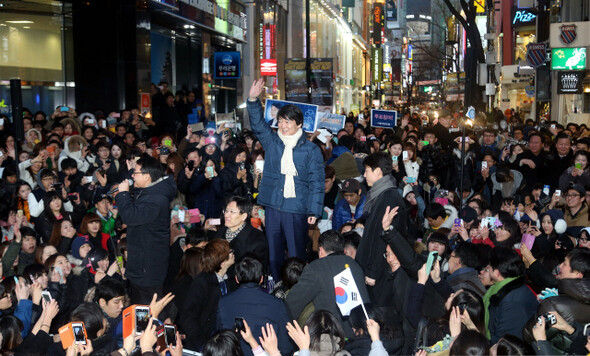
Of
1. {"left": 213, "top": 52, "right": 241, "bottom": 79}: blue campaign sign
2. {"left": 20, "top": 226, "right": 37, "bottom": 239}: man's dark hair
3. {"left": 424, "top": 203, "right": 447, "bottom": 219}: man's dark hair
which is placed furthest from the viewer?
{"left": 213, "top": 52, "right": 241, "bottom": 79}: blue campaign sign

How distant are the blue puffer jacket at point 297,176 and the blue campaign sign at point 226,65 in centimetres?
2173

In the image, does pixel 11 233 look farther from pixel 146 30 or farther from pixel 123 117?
pixel 146 30

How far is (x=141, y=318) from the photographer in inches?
190

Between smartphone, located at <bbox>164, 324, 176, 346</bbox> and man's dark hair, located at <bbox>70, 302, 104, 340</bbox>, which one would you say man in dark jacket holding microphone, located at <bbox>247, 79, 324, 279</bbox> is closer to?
man's dark hair, located at <bbox>70, 302, 104, 340</bbox>

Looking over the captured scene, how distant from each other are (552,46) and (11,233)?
24.3m

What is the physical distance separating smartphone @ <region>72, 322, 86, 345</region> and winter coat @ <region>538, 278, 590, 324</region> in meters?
3.27

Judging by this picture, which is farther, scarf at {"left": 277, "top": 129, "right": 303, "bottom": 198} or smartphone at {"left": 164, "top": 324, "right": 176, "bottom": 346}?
scarf at {"left": 277, "top": 129, "right": 303, "bottom": 198}

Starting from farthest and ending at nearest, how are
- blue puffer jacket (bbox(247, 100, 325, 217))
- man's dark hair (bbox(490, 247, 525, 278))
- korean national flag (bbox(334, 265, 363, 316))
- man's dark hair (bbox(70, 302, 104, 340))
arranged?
blue puffer jacket (bbox(247, 100, 325, 217)), man's dark hair (bbox(490, 247, 525, 278)), korean national flag (bbox(334, 265, 363, 316)), man's dark hair (bbox(70, 302, 104, 340))

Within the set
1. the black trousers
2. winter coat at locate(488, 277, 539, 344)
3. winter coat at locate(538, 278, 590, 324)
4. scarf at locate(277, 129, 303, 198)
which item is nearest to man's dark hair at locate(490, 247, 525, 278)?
winter coat at locate(488, 277, 539, 344)

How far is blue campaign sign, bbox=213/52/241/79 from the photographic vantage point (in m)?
29.5

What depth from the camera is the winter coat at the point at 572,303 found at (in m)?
5.30

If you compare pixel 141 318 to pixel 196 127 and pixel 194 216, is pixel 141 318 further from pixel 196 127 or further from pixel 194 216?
pixel 196 127

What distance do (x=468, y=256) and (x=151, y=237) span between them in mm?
3144

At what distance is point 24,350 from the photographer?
5645mm
